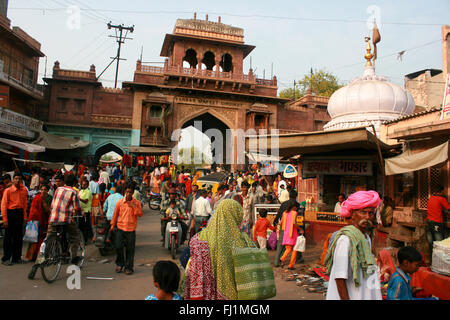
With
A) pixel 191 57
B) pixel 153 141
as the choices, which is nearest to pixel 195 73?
pixel 191 57

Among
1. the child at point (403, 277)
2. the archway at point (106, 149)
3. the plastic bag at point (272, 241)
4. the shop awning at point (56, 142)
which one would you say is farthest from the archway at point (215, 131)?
the child at point (403, 277)

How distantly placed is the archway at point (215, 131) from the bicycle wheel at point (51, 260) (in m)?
20.1

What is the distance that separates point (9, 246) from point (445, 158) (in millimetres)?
7781

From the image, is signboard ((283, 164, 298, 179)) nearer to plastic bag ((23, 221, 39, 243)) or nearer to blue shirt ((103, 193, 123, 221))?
blue shirt ((103, 193, 123, 221))

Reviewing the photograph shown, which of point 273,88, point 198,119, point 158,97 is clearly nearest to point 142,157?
point 158,97

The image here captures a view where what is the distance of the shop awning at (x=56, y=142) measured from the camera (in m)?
19.0

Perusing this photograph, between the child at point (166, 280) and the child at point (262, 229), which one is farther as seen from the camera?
the child at point (262, 229)

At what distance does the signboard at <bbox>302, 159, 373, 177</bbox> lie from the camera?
28.5 feet

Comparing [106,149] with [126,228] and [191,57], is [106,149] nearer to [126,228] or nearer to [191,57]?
[191,57]

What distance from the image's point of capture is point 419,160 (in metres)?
6.48

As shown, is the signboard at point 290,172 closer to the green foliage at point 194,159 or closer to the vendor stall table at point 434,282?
the vendor stall table at point 434,282

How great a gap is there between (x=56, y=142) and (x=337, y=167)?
54.8 ft

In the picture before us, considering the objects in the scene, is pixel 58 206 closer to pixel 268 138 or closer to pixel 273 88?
pixel 268 138

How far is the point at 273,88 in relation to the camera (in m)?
25.0
